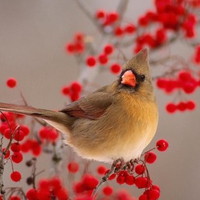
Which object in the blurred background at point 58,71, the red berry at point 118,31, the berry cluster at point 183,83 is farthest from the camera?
the blurred background at point 58,71

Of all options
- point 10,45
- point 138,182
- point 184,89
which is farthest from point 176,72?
point 10,45

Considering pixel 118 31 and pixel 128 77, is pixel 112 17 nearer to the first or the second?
pixel 118 31

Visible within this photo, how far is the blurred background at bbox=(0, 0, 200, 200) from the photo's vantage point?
3.46m

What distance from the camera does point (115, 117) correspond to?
167cm

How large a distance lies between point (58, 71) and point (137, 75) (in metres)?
2.14

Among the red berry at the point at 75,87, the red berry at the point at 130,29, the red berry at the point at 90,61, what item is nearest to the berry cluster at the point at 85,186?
the red berry at the point at 75,87

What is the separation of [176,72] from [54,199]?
0.93 meters

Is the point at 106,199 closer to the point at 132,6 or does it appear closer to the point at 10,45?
the point at 10,45

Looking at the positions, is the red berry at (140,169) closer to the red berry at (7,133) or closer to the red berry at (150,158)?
the red berry at (150,158)

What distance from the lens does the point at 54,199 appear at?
130cm

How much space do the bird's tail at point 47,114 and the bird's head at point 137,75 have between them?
0.23 m

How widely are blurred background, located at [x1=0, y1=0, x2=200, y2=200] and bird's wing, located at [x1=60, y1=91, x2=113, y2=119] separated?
4.94 ft

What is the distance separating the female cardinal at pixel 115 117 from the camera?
5.36 ft

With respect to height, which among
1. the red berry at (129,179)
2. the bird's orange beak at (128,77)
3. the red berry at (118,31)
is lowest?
the red berry at (129,179)
